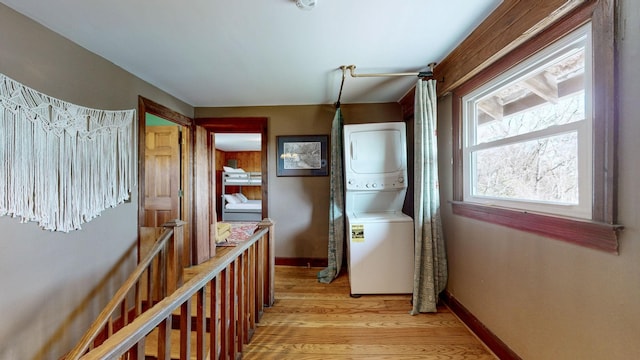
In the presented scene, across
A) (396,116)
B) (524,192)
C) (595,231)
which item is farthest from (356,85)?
(595,231)

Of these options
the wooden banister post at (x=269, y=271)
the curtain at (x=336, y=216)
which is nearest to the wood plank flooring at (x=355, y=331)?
the wooden banister post at (x=269, y=271)

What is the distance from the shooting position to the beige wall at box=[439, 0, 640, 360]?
87 centimetres

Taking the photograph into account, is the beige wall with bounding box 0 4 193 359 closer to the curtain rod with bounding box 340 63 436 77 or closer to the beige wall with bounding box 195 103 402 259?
the beige wall with bounding box 195 103 402 259

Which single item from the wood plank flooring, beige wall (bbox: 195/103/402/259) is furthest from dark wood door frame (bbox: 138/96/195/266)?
the wood plank flooring

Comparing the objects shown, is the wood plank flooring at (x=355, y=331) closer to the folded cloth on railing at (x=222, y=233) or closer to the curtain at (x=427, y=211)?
the curtain at (x=427, y=211)

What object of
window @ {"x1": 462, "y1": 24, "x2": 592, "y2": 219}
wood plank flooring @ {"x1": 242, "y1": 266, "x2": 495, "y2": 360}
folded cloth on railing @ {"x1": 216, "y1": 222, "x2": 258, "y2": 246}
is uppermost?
window @ {"x1": 462, "y1": 24, "x2": 592, "y2": 219}

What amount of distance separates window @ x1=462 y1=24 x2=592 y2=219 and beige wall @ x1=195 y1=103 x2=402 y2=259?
5.43ft

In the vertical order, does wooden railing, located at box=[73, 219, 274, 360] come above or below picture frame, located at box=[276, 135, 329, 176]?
below

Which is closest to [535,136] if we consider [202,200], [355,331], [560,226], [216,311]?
[560,226]

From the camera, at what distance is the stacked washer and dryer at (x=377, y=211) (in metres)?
2.24

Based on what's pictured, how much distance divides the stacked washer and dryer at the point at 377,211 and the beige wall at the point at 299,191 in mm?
693

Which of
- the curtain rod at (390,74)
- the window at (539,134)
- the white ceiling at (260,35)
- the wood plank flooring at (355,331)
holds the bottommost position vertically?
the wood plank flooring at (355,331)

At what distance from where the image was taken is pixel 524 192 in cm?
139

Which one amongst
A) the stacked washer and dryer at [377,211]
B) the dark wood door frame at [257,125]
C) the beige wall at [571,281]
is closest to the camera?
the beige wall at [571,281]
